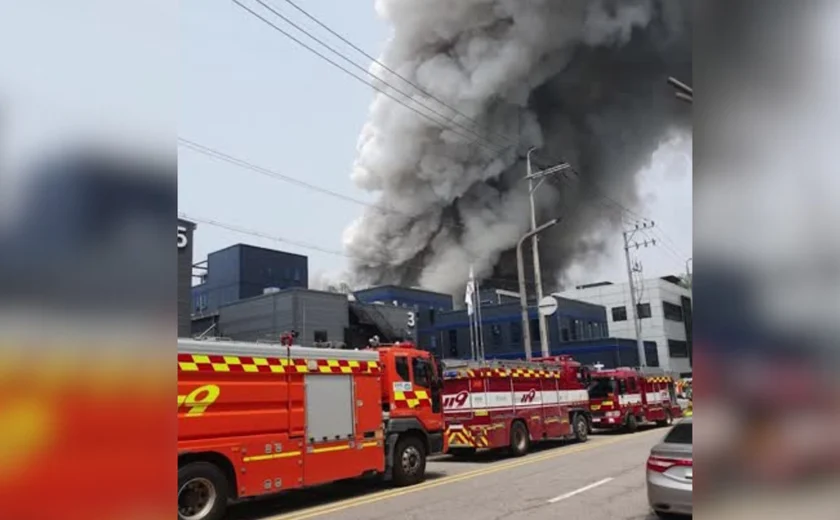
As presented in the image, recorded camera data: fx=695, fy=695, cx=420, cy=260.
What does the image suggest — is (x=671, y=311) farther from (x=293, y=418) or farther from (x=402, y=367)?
(x=293, y=418)

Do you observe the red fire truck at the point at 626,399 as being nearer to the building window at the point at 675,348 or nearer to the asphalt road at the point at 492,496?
the asphalt road at the point at 492,496

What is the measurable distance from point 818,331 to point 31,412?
1498mm

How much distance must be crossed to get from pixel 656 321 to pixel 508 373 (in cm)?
4862

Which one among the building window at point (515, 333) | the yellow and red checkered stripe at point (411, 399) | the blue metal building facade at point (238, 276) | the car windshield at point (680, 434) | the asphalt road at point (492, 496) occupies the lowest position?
the asphalt road at point (492, 496)

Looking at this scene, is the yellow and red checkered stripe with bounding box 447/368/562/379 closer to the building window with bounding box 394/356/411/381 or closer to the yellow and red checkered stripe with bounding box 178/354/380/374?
the building window with bounding box 394/356/411/381

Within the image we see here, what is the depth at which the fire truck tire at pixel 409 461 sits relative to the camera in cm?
1188

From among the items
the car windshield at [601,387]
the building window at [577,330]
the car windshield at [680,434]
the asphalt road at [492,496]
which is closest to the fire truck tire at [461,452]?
the asphalt road at [492,496]

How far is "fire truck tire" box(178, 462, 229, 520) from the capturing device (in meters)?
8.29

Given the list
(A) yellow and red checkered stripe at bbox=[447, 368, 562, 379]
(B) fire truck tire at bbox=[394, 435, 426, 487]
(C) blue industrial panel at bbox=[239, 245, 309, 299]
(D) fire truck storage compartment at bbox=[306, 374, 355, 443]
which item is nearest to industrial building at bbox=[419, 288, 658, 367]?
(C) blue industrial panel at bbox=[239, 245, 309, 299]

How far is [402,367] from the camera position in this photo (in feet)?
41.8

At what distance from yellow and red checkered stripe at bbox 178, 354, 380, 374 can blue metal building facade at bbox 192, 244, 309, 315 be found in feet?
126

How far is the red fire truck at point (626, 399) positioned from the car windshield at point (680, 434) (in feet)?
55.9

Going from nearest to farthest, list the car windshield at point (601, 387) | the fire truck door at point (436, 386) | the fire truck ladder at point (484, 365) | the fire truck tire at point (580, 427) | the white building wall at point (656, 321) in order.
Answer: the fire truck door at point (436, 386), the fire truck ladder at point (484, 365), the fire truck tire at point (580, 427), the car windshield at point (601, 387), the white building wall at point (656, 321)

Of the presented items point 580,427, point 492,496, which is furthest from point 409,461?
point 580,427
